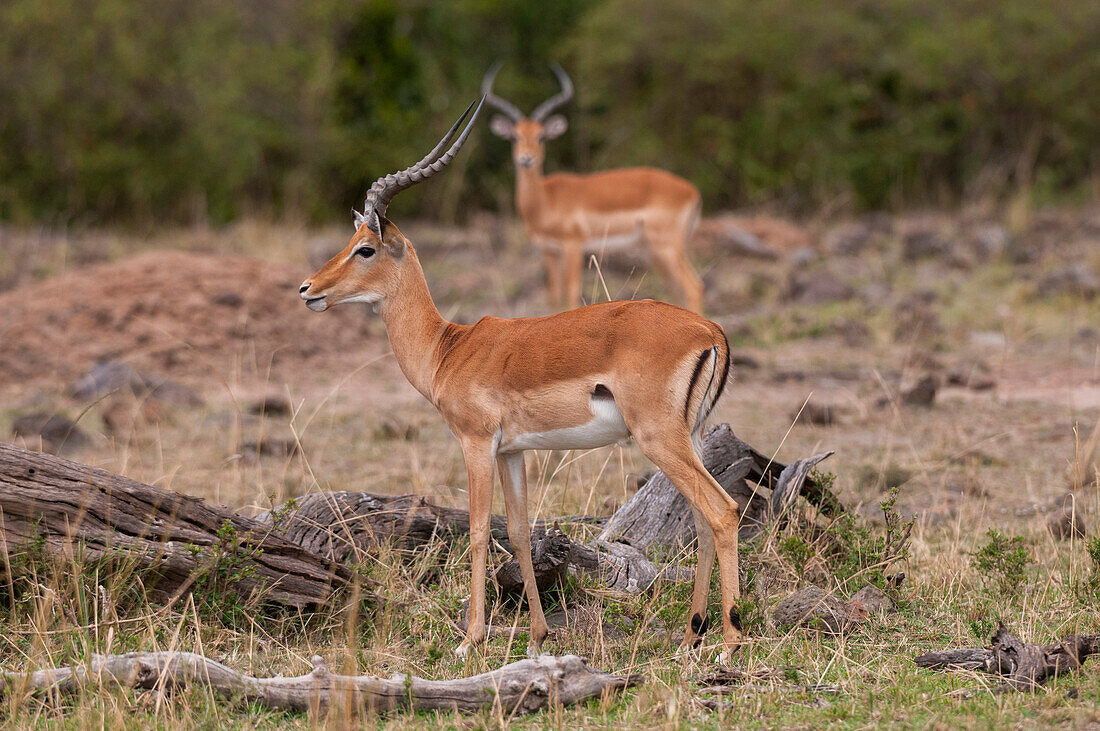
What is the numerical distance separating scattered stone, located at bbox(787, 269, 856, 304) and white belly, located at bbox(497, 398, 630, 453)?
33.2 ft

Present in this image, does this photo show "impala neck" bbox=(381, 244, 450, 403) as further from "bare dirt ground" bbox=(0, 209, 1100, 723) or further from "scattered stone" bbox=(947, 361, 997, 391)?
"scattered stone" bbox=(947, 361, 997, 391)

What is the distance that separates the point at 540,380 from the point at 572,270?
9715mm

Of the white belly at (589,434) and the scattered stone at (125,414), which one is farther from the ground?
the white belly at (589,434)

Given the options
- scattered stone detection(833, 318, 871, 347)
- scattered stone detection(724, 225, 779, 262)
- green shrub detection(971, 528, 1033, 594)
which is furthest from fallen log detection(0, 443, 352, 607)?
scattered stone detection(724, 225, 779, 262)

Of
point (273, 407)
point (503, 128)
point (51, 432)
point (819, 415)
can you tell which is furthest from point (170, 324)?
point (819, 415)

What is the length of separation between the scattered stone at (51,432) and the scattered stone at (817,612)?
5545 millimetres

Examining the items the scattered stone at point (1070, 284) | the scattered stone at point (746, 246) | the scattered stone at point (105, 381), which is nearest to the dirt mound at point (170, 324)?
the scattered stone at point (105, 381)

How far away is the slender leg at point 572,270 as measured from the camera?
13.8m

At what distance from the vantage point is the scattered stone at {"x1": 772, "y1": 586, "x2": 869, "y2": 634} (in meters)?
5.16

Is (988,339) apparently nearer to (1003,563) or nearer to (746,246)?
(746,246)

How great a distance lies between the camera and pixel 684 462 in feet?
15.2

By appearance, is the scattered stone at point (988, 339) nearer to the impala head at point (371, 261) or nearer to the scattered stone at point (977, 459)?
the scattered stone at point (977, 459)

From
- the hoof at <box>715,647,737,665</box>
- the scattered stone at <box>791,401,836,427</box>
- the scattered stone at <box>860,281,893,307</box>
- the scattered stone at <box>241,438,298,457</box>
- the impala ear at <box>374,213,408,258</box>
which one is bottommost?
the scattered stone at <box>860,281,893,307</box>

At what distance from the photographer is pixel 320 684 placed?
421cm
